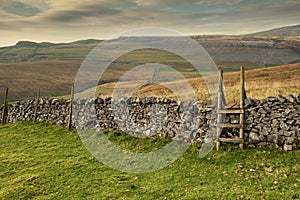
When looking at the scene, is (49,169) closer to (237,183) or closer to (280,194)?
(237,183)

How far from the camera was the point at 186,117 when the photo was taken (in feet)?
50.2

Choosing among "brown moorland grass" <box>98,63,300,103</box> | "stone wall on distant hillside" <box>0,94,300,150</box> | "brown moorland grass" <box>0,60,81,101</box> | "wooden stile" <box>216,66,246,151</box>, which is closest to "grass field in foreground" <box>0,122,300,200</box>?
"wooden stile" <box>216,66,246,151</box>

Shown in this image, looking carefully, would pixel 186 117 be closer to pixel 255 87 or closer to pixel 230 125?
pixel 230 125

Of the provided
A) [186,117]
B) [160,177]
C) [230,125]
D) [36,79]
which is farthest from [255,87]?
[36,79]

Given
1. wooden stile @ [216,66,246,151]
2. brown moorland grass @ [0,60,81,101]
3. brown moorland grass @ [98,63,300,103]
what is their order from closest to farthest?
1. wooden stile @ [216,66,246,151]
2. brown moorland grass @ [98,63,300,103]
3. brown moorland grass @ [0,60,81,101]

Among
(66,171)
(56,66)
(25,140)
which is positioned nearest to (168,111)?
(66,171)

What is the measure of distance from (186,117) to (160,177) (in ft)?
13.5

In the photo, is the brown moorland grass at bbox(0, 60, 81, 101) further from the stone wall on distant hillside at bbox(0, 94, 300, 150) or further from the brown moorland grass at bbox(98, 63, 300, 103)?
the stone wall on distant hillside at bbox(0, 94, 300, 150)

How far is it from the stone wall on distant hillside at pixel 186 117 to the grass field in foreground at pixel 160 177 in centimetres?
71

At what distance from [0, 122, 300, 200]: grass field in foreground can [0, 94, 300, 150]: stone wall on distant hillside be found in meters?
0.71

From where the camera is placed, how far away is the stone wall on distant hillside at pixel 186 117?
1290 centimetres

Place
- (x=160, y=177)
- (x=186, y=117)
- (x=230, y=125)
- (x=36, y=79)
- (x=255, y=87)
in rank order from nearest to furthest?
1. (x=160, y=177)
2. (x=230, y=125)
3. (x=186, y=117)
4. (x=255, y=87)
5. (x=36, y=79)

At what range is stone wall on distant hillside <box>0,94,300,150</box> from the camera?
12898 millimetres

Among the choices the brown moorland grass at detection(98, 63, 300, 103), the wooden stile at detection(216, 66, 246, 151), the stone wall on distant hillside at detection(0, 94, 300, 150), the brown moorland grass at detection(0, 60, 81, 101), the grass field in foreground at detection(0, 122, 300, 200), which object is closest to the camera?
the grass field in foreground at detection(0, 122, 300, 200)
